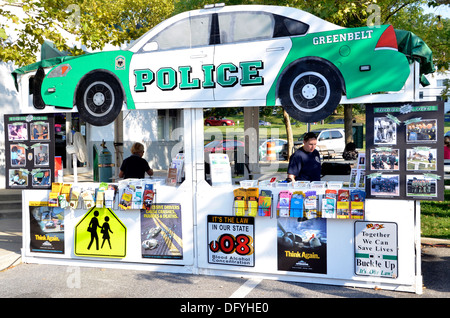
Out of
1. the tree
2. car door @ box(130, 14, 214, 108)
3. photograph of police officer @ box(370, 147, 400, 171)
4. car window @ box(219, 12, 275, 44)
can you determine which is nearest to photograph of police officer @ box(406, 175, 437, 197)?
photograph of police officer @ box(370, 147, 400, 171)

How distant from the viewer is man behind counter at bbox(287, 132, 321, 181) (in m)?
6.70

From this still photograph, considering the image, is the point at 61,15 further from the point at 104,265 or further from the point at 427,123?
the point at 427,123

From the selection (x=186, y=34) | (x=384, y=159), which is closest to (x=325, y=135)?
(x=186, y=34)

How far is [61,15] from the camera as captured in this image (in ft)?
36.4

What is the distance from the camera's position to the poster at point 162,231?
6605mm

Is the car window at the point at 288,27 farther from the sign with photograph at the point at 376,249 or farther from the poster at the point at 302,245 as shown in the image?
the sign with photograph at the point at 376,249

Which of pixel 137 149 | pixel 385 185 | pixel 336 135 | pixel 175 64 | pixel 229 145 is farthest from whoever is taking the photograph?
pixel 336 135

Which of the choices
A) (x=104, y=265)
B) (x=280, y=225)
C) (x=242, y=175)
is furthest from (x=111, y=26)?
(x=280, y=225)

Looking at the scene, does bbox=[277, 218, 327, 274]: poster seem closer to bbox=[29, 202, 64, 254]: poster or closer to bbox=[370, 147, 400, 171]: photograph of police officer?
bbox=[370, 147, 400, 171]: photograph of police officer

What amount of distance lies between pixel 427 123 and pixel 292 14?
216cm

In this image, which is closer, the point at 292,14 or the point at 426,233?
the point at 292,14

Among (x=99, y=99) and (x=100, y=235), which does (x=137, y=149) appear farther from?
(x=100, y=235)

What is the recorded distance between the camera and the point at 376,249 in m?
5.70

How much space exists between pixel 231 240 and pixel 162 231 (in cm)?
103
